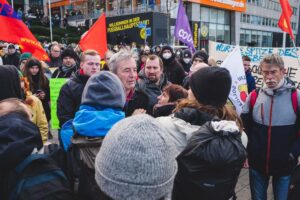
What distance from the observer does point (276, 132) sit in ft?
9.27

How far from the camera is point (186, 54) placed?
26.5 feet

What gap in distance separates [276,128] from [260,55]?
3.85 m

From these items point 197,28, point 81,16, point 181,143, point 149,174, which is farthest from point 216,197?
point 81,16

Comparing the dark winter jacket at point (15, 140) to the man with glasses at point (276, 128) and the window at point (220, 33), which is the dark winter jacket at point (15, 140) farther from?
the window at point (220, 33)

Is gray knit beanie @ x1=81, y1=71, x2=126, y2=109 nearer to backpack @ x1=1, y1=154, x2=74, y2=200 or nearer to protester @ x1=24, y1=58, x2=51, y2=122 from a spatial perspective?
backpack @ x1=1, y1=154, x2=74, y2=200

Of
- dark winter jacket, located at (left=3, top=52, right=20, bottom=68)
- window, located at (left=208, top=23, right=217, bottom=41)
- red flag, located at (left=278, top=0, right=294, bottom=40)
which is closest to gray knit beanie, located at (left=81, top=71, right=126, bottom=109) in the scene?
red flag, located at (left=278, top=0, right=294, bottom=40)

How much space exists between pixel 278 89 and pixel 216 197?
5.05 feet

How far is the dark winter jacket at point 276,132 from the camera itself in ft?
9.20

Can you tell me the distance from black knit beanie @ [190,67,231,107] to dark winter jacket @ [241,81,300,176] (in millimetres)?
1052

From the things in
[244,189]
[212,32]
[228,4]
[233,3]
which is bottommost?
[244,189]

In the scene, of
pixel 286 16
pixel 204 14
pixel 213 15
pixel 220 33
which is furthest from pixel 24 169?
pixel 220 33

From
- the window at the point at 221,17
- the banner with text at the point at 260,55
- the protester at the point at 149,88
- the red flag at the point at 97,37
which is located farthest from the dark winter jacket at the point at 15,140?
the window at the point at 221,17

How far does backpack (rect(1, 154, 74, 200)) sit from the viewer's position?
132 cm

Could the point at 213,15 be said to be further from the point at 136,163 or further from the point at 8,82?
the point at 136,163
